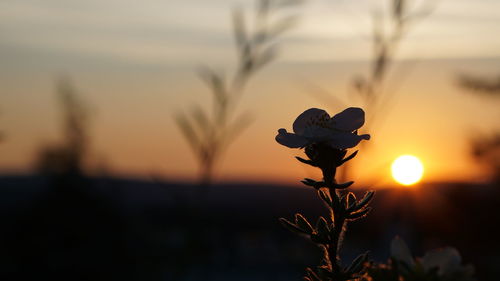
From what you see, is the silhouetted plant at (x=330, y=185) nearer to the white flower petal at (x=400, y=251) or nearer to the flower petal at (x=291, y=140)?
the flower petal at (x=291, y=140)

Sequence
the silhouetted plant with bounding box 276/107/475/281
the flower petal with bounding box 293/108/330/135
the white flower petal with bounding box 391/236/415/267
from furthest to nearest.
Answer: the white flower petal with bounding box 391/236/415/267
the flower petal with bounding box 293/108/330/135
the silhouetted plant with bounding box 276/107/475/281

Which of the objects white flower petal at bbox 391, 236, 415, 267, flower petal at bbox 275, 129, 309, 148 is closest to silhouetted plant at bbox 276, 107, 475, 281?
flower petal at bbox 275, 129, 309, 148

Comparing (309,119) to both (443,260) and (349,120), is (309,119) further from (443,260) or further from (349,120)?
(443,260)

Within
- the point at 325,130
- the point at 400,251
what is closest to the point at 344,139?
the point at 325,130

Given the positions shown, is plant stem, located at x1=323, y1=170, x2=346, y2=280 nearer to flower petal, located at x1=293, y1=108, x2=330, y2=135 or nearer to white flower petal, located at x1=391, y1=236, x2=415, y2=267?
flower petal, located at x1=293, y1=108, x2=330, y2=135

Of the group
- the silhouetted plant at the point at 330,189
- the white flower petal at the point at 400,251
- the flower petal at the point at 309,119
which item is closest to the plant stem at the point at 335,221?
the silhouetted plant at the point at 330,189

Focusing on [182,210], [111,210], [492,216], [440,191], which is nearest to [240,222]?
[440,191]
